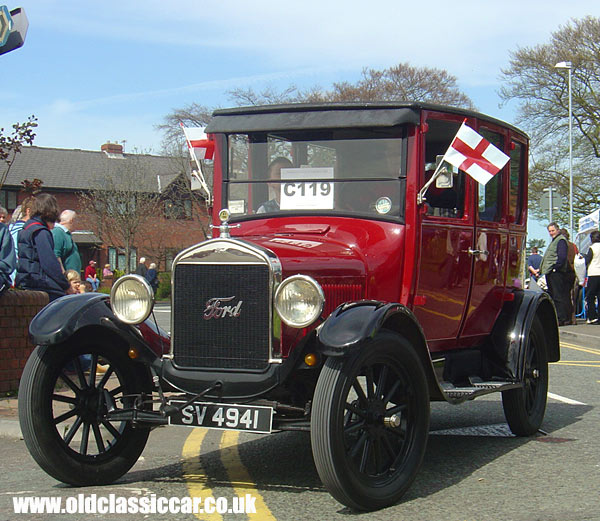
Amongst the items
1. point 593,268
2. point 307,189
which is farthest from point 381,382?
point 593,268

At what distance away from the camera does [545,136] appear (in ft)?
125

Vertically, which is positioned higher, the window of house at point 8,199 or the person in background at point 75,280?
the window of house at point 8,199

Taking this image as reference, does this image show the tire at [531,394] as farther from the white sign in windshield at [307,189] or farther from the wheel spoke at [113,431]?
the wheel spoke at [113,431]

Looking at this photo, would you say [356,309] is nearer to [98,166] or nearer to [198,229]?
[198,229]

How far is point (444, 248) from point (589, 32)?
32573 millimetres

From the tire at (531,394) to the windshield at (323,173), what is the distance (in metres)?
1.87

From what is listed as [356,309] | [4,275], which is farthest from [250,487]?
[4,275]

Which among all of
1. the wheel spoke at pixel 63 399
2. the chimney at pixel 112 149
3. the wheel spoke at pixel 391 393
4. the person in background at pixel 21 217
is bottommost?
the wheel spoke at pixel 63 399

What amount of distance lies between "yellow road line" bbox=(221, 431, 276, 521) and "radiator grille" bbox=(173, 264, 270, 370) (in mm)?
729

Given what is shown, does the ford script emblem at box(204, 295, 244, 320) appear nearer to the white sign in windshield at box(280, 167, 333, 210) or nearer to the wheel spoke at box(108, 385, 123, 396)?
the wheel spoke at box(108, 385, 123, 396)

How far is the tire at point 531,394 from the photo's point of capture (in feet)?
21.6

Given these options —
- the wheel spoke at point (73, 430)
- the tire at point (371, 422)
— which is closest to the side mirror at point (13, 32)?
the wheel spoke at point (73, 430)

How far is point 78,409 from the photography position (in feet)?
17.1

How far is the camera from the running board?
554cm
